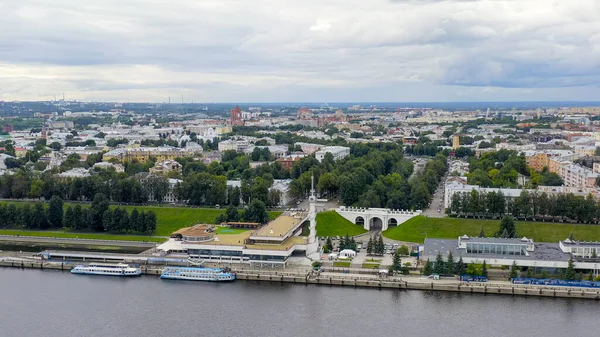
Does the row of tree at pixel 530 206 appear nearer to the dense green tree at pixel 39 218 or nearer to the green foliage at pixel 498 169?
the green foliage at pixel 498 169

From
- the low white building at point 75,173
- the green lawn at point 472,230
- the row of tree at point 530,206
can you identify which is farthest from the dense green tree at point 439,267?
the low white building at point 75,173

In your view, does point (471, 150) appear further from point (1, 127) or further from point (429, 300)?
point (1, 127)

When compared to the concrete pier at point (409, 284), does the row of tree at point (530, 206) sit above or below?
above

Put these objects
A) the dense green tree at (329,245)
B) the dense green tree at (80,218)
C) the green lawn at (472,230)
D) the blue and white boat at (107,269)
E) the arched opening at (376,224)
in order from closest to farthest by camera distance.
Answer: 1. the blue and white boat at (107,269)
2. the dense green tree at (329,245)
3. the green lawn at (472,230)
4. the dense green tree at (80,218)
5. the arched opening at (376,224)

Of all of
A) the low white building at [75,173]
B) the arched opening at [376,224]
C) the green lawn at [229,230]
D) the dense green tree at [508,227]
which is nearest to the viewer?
the dense green tree at [508,227]

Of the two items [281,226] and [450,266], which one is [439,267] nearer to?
Answer: [450,266]

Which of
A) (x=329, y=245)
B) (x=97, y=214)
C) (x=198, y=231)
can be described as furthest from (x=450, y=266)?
(x=97, y=214)

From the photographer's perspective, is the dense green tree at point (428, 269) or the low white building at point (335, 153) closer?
the dense green tree at point (428, 269)
